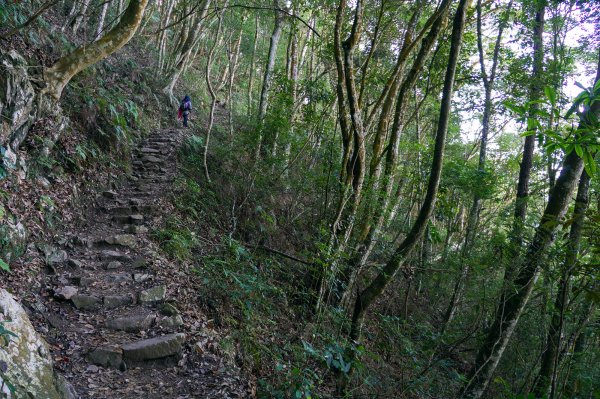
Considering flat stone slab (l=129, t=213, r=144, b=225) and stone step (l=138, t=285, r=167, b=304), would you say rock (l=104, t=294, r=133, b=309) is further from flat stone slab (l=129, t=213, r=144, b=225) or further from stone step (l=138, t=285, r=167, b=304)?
flat stone slab (l=129, t=213, r=144, b=225)

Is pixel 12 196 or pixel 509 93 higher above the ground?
pixel 509 93

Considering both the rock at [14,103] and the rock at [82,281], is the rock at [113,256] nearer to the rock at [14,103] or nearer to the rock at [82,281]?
the rock at [82,281]

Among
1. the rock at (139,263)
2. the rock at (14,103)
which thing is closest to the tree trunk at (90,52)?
the rock at (14,103)

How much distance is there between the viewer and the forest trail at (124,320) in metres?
4.41

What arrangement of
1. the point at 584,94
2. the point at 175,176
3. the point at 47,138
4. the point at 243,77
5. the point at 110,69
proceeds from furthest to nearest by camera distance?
1. the point at 243,77
2. the point at 110,69
3. the point at 175,176
4. the point at 47,138
5. the point at 584,94

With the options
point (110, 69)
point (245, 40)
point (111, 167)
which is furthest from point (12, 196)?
point (245, 40)

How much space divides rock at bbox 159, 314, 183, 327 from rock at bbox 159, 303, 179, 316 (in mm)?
108

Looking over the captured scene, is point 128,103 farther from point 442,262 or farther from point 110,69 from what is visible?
point 442,262

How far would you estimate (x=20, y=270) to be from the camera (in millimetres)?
5098

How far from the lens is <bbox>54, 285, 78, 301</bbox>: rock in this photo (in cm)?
521

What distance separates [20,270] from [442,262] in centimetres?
871

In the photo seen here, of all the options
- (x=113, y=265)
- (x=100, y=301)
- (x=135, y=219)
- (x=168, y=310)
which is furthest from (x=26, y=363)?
(x=135, y=219)

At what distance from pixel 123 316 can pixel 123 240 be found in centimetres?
201

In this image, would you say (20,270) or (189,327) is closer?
(20,270)
